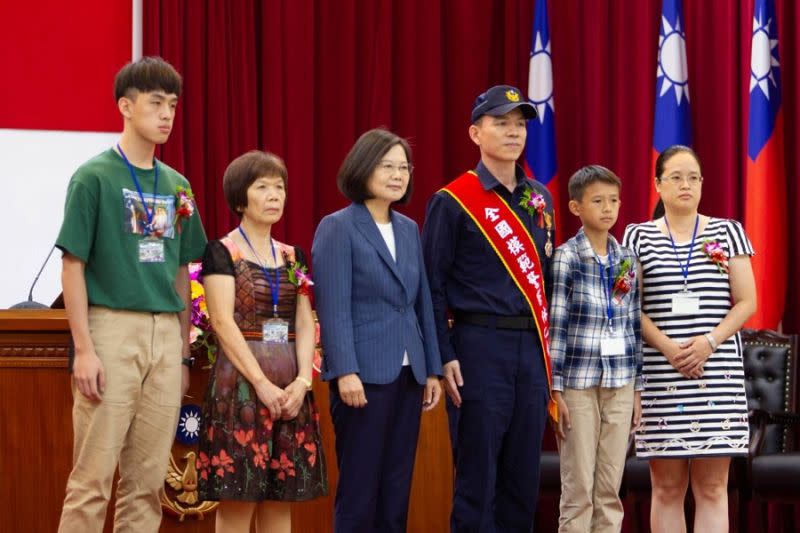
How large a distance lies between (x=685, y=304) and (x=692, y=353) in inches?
6.4

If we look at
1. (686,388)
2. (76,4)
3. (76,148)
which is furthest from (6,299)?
(686,388)

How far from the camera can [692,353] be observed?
3.37 m

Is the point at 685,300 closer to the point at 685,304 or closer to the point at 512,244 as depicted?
the point at 685,304

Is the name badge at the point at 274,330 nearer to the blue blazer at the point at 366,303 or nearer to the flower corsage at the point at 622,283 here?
the blue blazer at the point at 366,303

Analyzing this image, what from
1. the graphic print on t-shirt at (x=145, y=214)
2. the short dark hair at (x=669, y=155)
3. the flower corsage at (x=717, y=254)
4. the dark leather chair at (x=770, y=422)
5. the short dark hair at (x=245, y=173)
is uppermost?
the short dark hair at (x=669, y=155)

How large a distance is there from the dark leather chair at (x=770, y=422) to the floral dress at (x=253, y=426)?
201 centimetres

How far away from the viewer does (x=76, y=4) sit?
18.1 feet

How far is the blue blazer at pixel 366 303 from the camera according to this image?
2918 millimetres

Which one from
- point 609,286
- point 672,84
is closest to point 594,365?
point 609,286

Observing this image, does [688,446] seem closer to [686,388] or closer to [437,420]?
[686,388]

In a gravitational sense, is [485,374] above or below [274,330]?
below

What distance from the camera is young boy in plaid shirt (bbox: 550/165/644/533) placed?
10.9 ft

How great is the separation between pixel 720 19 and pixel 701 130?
1.73 ft

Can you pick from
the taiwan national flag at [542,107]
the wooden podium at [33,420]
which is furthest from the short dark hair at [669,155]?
the wooden podium at [33,420]
